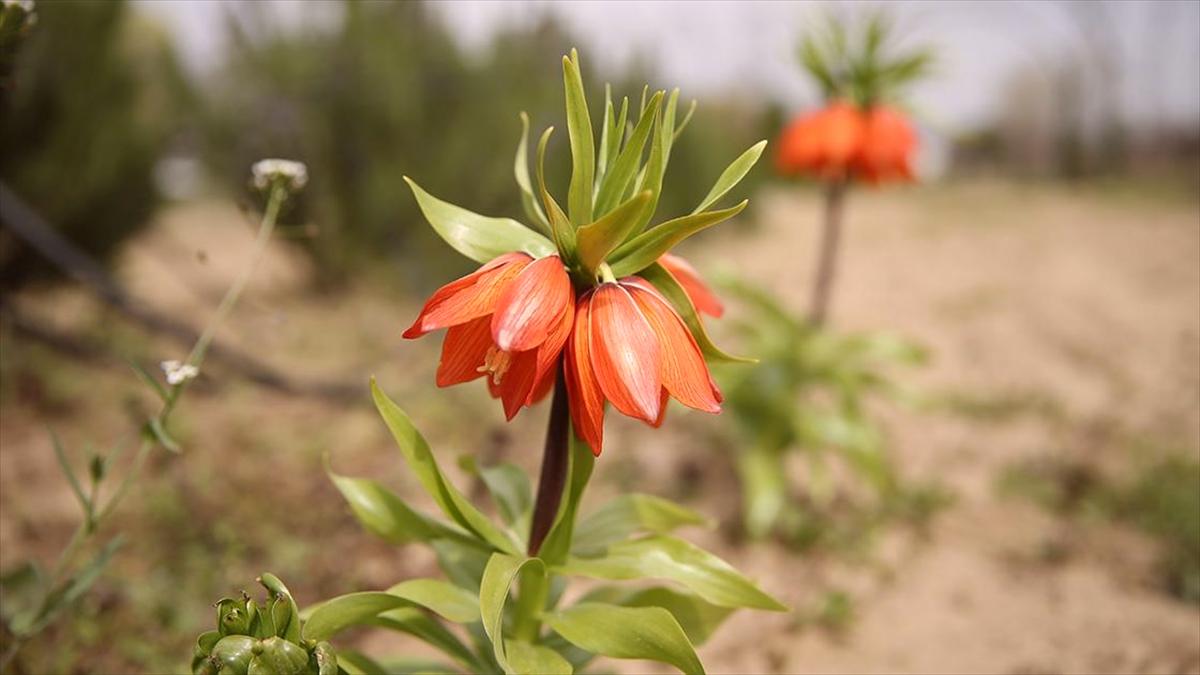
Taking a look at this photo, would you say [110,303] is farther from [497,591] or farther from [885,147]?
[885,147]

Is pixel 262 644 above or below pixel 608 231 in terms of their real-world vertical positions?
below

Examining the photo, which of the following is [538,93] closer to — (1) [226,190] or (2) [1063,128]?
(1) [226,190]

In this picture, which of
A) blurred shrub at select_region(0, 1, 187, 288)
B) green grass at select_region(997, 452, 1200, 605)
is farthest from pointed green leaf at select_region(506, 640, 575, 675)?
blurred shrub at select_region(0, 1, 187, 288)

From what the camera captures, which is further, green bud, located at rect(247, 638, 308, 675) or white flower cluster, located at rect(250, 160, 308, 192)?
white flower cluster, located at rect(250, 160, 308, 192)

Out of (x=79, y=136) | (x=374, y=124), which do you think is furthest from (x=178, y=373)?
(x=374, y=124)

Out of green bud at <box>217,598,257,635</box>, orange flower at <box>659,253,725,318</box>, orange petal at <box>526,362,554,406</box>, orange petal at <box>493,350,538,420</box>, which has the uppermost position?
orange flower at <box>659,253,725,318</box>

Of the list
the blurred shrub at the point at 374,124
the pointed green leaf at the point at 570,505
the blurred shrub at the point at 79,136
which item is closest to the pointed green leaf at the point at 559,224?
the pointed green leaf at the point at 570,505

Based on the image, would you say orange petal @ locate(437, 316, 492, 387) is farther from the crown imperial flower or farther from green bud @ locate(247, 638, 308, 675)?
green bud @ locate(247, 638, 308, 675)
